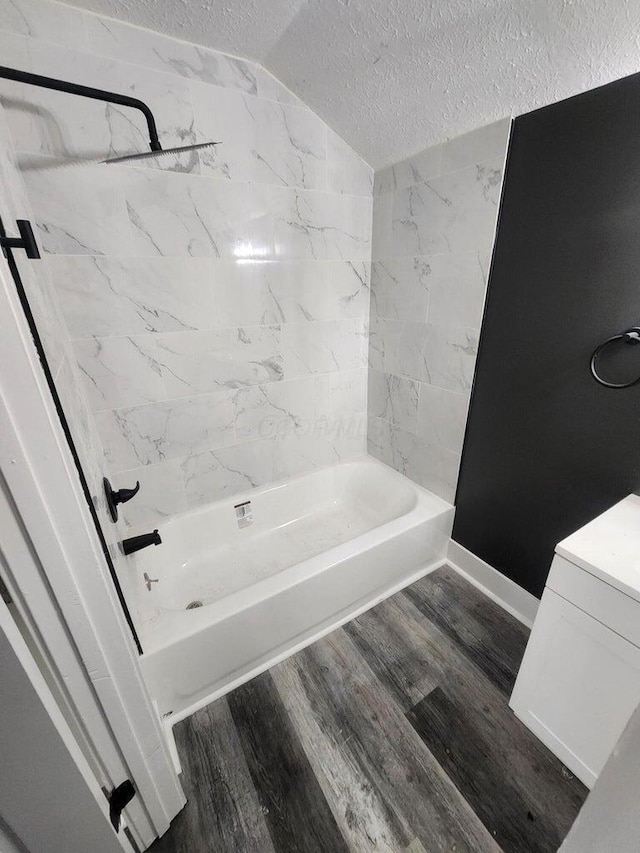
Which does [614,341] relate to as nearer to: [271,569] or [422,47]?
[422,47]

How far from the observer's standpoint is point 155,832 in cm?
90

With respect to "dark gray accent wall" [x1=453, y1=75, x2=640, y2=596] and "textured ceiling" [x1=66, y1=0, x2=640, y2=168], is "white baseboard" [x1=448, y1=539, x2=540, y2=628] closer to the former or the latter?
"dark gray accent wall" [x1=453, y1=75, x2=640, y2=596]

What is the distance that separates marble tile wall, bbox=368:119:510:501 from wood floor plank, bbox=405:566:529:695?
0.46 m

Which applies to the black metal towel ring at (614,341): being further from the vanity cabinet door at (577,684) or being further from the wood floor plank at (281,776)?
the wood floor plank at (281,776)

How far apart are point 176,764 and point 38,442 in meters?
1.19

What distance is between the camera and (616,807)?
1.40 ft

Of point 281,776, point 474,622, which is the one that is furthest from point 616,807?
point 474,622

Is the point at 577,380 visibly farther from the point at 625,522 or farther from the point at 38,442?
the point at 38,442

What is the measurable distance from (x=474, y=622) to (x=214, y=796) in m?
1.16

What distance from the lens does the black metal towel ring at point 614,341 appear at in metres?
1.02

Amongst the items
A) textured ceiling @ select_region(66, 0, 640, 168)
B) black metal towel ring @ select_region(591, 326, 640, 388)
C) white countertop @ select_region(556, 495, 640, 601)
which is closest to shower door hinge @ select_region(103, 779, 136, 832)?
white countertop @ select_region(556, 495, 640, 601)

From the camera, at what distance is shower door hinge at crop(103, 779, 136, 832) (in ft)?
2.30

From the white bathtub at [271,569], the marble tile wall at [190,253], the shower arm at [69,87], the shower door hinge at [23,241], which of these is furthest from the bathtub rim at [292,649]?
the shower arm at [69,87]

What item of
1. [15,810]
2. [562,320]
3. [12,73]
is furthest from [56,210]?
[562,320]
